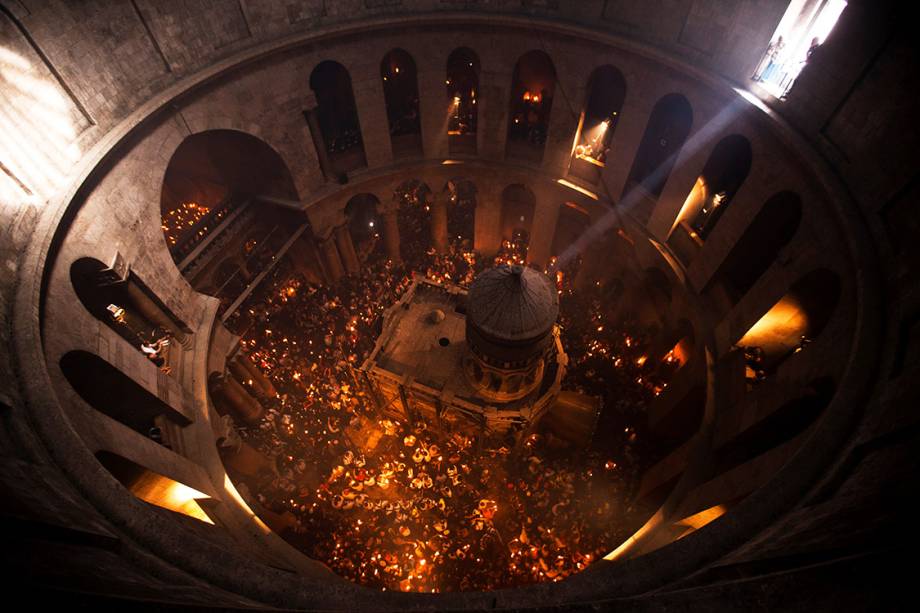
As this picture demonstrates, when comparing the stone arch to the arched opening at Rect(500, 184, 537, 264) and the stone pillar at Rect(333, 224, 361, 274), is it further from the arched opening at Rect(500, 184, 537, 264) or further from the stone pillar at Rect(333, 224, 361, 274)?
the stone pillar at Rect(333, 224, 361, 274)

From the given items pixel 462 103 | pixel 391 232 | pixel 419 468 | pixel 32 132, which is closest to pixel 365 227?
pixel 391 232

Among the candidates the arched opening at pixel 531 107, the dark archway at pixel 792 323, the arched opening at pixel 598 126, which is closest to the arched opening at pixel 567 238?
the arched opening at pixel 598 126

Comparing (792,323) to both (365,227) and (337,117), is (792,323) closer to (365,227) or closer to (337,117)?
(365,227)

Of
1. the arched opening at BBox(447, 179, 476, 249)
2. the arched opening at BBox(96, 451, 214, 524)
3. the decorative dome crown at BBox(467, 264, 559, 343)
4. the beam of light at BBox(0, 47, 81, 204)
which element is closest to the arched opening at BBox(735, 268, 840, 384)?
the decorative dome crown at BBox(467, 264, 559, 343)

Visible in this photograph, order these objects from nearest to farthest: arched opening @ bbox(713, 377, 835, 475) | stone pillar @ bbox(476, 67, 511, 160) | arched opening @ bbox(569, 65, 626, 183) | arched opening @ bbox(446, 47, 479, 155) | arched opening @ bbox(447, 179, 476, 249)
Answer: arched opening @ bbox(713, 377, 835, 475) → stone pillar @ bbox(476, 67, 511, 160) → arched opening @ bbox(569, 65, 626, 183) → arched opening @ bbox(446, 47, 479, 155) → arched opening @ bbox(447, 179, 476, 249)

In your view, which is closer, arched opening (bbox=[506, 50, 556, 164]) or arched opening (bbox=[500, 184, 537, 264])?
arched opening (bbox=[506, 50, 556, 164])

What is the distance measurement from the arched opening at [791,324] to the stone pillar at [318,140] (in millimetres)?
14845

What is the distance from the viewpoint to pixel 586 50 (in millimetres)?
13391

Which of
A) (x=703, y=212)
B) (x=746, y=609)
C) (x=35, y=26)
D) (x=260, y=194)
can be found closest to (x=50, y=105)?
(x=35, y=26)

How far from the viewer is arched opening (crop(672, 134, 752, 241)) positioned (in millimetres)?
12219

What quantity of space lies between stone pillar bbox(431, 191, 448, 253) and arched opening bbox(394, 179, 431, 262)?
2.30 ft

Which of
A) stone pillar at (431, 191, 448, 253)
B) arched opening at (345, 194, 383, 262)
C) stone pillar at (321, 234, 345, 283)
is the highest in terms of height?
stone pillar at (431, 191, 448, 253)

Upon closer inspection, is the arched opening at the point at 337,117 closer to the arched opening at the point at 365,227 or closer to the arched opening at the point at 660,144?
the arched opening at the point at 365,227

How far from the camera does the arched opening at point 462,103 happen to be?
58.0ft
